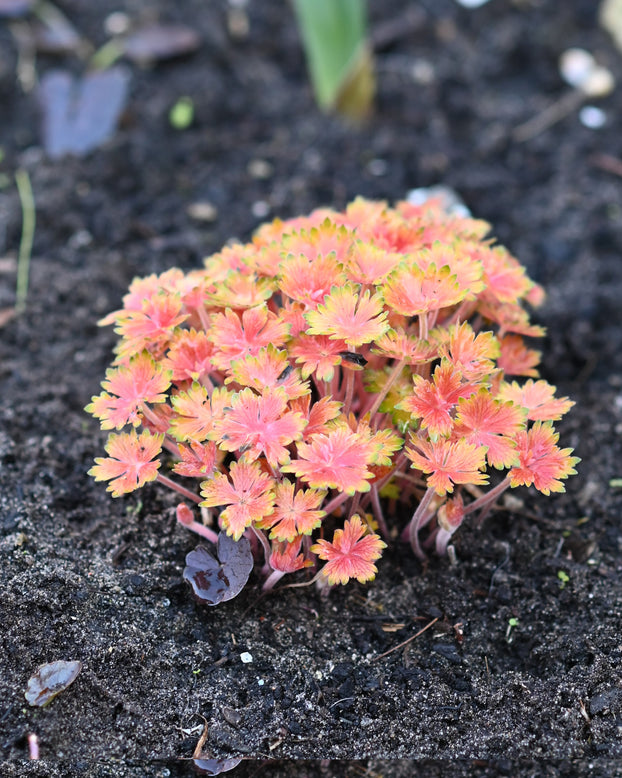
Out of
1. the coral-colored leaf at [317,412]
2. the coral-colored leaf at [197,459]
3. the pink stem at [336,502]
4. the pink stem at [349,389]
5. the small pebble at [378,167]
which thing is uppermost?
the coral-colored leaf at [317,412]

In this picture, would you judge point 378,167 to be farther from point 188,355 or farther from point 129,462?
point 129,462

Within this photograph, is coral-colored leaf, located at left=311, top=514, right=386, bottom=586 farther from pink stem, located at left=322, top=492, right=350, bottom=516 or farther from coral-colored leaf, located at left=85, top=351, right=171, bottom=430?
coral-colored leaf, located at left=85, top=351, right=171, bottom=430

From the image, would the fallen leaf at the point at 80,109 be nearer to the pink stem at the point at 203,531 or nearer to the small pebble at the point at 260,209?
the small pebble at the point at 260,209

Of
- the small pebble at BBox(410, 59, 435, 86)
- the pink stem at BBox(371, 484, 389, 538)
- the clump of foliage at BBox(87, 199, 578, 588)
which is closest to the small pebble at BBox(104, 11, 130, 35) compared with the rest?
the small pebble at BBox(410, 59, 435, 86)

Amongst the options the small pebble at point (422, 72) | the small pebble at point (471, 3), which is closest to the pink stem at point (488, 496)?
the small pebble at point (422, 72)

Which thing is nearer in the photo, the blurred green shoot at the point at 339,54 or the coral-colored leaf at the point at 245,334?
the coral-colored leaf at the point at 245,334

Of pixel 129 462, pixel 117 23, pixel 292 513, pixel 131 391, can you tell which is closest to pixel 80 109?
pixel 117 23

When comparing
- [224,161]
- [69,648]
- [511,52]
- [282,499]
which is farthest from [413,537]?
[511,52]
